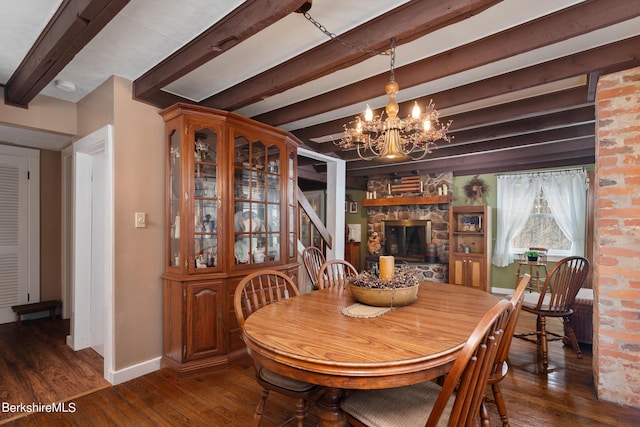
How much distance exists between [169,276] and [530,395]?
291 centimetres

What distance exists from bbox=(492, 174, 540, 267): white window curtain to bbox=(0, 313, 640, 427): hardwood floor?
3376 mm

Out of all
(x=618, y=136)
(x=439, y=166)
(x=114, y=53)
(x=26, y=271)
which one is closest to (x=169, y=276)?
(x=114, y=53)

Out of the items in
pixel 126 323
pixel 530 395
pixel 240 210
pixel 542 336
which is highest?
pixel 240 210

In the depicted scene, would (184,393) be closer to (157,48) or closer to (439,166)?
(157,48)

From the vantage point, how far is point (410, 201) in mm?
6398

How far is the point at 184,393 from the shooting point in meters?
2.39

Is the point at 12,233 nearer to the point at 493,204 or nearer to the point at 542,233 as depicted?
the point at 493,204

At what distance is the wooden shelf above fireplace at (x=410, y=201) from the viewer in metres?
6.10

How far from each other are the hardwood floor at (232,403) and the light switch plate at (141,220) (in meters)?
1.23

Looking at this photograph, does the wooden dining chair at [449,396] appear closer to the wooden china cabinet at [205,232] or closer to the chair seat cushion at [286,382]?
the chair seat cushion at [286,382]

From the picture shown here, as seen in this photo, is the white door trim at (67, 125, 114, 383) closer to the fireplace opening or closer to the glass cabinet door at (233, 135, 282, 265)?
the glass cabinet door at (233, 135, 282, 265)

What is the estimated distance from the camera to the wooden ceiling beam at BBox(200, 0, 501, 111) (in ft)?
5.32

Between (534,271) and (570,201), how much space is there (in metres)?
1.31

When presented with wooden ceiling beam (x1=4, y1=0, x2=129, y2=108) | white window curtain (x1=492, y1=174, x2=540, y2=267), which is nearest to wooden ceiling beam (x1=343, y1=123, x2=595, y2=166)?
white window curtain (x1=492, y1=174, x2=540, y2=267)
